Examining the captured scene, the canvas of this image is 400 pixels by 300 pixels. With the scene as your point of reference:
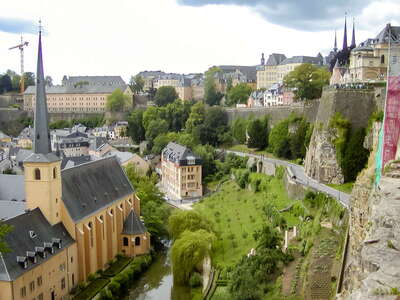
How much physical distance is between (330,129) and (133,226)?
65.6 feet

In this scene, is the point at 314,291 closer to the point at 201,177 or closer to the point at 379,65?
the point at 379,65

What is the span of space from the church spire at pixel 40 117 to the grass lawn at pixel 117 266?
10.8 m

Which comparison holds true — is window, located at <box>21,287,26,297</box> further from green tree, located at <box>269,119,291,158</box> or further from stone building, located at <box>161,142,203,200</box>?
stone building, located at <box>161,142,203,200</box>

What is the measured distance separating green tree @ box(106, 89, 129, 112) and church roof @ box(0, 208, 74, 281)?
8923 centimetres

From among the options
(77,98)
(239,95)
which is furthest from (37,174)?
(77,98)

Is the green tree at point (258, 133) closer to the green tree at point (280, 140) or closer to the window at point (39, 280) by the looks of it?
the green tree at point (280, 140)

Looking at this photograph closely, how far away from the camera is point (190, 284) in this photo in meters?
34.3

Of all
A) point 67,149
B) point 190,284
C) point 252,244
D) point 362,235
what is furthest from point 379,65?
point 67,149

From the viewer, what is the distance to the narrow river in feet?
112

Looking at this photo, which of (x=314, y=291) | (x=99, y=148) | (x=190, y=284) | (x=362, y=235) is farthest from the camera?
(x=99, y=148)

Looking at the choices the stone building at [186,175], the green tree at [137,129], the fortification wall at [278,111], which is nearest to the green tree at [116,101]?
the green tree at [137,129]

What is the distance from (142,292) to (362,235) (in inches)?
805

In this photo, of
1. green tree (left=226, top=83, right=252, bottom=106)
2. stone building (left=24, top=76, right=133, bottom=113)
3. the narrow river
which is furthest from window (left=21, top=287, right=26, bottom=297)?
stone building (left=24, top=76, right=133, bottom=113)

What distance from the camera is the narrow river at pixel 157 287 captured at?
3403cm
